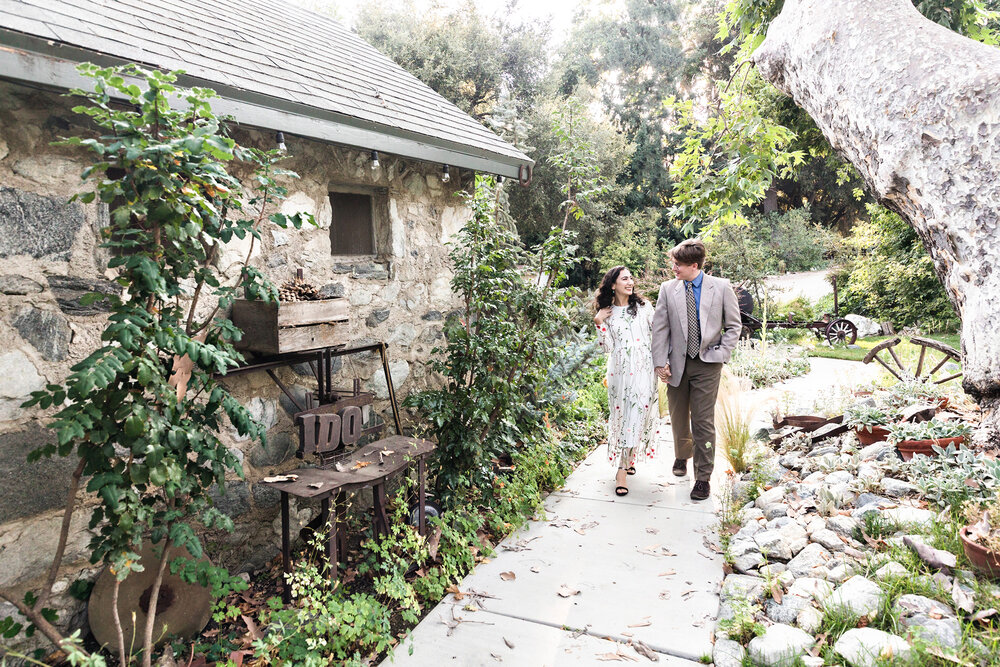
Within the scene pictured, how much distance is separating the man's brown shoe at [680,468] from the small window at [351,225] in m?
2.95

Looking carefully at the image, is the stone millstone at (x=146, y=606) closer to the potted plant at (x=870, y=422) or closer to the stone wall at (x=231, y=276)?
the stone wall at (x=231, y=276)

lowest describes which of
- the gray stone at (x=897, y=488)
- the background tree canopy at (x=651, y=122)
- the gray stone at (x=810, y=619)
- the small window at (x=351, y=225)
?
the gray stone at (x=810, y=619)

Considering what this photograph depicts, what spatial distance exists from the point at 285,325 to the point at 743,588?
268 cm

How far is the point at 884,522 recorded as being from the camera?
296cm

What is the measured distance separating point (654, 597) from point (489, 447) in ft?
5.02

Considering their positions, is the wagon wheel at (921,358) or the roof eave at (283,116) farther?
the wagon wheel at (921,358)

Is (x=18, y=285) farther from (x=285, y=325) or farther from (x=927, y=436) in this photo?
(x=927, y=436)

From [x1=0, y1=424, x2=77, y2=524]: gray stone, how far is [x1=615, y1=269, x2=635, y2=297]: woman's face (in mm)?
3461

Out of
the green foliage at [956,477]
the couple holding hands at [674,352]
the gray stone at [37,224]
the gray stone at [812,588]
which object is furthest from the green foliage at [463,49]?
the gray stone at [812,588]

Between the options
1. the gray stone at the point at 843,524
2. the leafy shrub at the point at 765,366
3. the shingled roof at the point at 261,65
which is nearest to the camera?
the shingled roof at the point at 261,65

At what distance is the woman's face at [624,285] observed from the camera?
14.2 feet

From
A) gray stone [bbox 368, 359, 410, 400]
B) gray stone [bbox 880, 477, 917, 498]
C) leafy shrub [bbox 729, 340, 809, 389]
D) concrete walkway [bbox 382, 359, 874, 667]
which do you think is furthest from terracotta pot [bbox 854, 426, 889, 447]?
gray stone [bbox 368, 359, 410, 400]

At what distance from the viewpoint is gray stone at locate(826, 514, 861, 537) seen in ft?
9.93

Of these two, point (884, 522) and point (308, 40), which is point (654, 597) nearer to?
point (884, 522)
